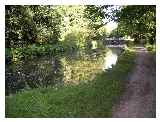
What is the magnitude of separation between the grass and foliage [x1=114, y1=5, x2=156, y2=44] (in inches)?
25.9

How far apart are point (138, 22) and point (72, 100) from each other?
1613 mm

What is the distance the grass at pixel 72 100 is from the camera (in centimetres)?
546

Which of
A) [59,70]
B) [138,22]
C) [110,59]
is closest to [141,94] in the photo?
[138,22]

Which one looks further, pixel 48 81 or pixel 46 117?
pixel 48 81

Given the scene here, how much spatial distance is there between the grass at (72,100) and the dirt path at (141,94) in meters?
0.13

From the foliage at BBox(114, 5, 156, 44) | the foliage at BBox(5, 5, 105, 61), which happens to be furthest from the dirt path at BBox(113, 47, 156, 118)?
the foliage at BBox(5, 5, 105, 61)

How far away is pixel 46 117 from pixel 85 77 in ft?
5.60

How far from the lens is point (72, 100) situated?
18.9 ft

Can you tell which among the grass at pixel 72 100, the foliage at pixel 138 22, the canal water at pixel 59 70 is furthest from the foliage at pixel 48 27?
the grass at pixel 72 100

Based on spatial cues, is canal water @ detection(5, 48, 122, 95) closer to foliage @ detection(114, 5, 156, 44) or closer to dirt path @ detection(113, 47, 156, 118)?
foliage @ detection(114, 5, 156, 44)

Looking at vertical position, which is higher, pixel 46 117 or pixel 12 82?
pixel 12 82

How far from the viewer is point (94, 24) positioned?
20.4ft
